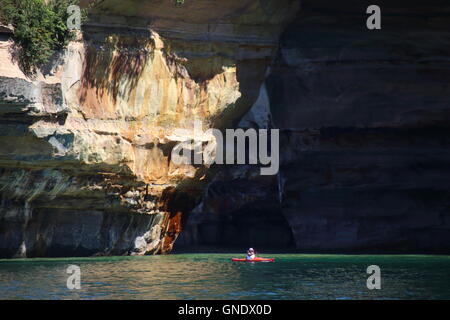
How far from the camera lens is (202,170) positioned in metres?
38.2

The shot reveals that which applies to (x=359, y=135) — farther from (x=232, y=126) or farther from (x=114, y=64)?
(x=114, y=64)

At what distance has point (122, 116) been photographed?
3475 centimetres

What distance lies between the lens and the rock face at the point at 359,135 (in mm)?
41031

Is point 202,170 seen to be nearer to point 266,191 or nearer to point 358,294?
point 266,191

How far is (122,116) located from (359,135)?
12.9 meters

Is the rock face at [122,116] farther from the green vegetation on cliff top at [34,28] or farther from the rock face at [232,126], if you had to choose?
the green vegetation on cliff top at [34,28]

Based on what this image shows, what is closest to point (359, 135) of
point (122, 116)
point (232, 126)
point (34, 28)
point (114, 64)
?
point (232, 126)

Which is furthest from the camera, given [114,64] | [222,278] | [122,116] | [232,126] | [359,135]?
[359,135]

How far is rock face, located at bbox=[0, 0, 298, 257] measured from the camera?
3158cm

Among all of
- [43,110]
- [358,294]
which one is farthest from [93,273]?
[358,294]

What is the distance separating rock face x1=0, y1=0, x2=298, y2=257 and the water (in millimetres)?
1873

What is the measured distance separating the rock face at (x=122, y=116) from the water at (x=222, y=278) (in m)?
1.87

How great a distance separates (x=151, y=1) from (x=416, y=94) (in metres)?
14.0
